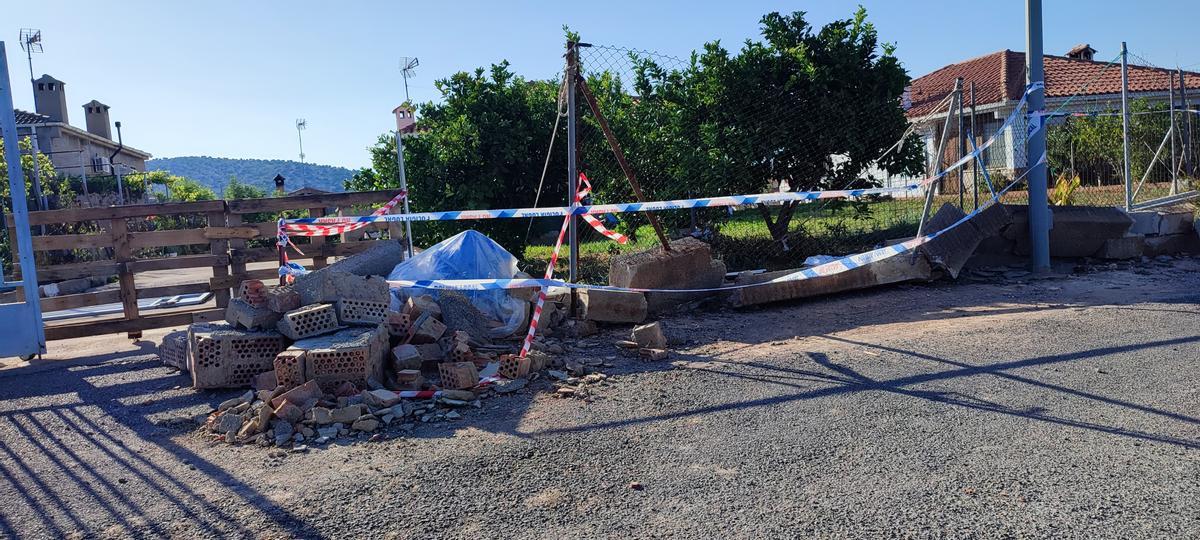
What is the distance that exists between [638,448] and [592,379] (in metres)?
1.46

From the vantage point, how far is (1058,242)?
377 inches

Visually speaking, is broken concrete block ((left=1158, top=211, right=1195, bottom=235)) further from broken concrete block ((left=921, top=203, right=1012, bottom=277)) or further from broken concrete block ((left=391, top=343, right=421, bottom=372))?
broken concrete block ((left=391, top=343, right=421, bottom=372))

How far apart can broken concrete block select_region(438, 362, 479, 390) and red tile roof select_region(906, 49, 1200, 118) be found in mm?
19953

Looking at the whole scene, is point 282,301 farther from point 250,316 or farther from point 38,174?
point 38,174

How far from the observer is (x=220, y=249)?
9.08m

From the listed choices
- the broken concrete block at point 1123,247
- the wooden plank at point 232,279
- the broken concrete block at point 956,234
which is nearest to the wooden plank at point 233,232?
the wooden plank at point 232,279

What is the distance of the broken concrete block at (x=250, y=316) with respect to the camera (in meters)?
6.23

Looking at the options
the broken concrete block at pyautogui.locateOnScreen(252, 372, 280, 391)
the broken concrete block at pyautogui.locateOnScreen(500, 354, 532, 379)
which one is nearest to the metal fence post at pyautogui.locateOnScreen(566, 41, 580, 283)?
the broken concrete block at pyautogui.locateOnScreen(500, 354, 532, 379)

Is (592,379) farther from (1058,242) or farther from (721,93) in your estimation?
(1058,242)

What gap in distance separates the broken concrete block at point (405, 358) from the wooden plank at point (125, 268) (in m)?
4.34

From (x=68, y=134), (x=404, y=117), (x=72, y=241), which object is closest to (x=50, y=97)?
(x=68, y=134)

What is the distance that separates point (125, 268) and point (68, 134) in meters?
44.0

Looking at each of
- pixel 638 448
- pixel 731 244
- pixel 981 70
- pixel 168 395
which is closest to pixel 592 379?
pixel 638 448

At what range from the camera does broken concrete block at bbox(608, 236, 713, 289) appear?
7801 mm
